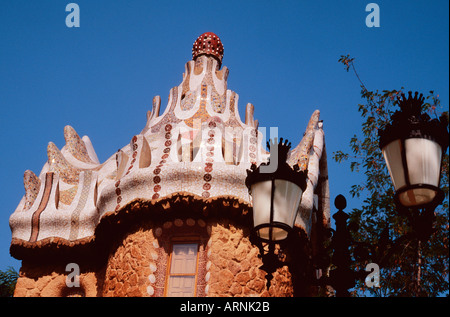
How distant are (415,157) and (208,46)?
28.6ft

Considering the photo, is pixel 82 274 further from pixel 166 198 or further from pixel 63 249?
pixel 166 198

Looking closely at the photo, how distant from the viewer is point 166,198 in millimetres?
8375

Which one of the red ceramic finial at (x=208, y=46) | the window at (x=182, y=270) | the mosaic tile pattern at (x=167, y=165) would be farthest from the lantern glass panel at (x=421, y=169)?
the red ceramic finial at (x=208, y=46)

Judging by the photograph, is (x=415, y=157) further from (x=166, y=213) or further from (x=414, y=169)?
(x=166, y=213)

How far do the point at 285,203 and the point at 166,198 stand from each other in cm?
469

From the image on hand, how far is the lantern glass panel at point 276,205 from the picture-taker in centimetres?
379

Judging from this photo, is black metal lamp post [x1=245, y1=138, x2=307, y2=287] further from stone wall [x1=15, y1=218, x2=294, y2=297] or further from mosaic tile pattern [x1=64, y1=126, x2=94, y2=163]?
mosaic tile pattern [x1=64, y1=126, x2=94, y2=163]

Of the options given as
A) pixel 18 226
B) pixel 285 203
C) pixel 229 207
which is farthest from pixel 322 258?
pixel 18 226

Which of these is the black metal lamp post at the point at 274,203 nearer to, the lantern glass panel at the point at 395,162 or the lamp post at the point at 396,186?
the lamp post at the point at 396,186

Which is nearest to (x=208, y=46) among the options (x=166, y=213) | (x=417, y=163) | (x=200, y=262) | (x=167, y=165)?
(x=167, y=165)

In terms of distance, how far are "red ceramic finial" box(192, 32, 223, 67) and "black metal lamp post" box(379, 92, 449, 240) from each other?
838cm

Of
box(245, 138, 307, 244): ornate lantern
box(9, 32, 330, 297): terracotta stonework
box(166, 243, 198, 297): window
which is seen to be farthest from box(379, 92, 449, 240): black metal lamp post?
box(166, 243, 198, 297): window

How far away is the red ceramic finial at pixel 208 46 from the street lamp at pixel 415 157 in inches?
328

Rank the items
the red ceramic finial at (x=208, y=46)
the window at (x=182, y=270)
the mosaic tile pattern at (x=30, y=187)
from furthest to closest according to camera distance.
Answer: the red ceramic finial at (x=208, y=46), the mosaic tile pattern at (x=30, y=187), the window at (x=182, y=270)
